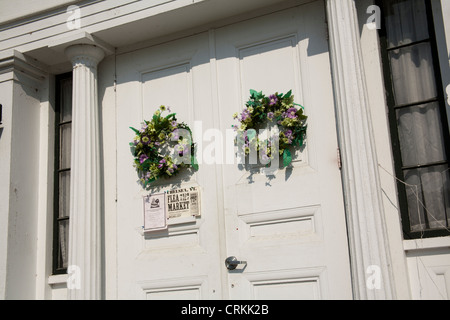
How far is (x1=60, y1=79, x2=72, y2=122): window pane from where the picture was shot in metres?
5.24

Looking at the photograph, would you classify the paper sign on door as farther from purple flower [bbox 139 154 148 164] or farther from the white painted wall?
the white painted wall

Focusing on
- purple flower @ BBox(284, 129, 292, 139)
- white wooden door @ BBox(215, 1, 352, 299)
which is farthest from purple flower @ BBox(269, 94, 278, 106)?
purple flower @ BBox(284, 129, 292, 139)

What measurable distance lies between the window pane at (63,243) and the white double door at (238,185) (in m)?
0.60

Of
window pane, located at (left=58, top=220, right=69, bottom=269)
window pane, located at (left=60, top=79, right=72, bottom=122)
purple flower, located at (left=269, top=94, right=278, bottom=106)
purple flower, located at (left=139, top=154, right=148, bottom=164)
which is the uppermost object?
window pane, located at (left=60, top=79, right=72, bottom=122)

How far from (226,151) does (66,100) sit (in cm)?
180

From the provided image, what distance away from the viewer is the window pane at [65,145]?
513cm

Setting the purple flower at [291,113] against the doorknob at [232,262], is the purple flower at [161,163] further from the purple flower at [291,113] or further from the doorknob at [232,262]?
the purple flower at [291,113]

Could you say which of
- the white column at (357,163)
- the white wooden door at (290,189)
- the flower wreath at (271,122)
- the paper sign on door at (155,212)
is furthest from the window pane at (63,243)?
the white column at (357,163)

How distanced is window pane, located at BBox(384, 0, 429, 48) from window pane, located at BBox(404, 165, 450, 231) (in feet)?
3.12

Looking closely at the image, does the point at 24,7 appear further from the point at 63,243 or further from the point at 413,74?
the point at 413,74

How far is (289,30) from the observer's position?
14.2 ft

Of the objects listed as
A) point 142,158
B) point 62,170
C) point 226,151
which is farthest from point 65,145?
point 226,151

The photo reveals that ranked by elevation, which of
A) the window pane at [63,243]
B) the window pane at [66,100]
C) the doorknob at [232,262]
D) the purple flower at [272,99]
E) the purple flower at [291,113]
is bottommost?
the doorknob at [232,262]

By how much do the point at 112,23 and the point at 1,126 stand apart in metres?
1.33
